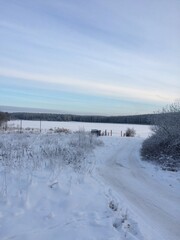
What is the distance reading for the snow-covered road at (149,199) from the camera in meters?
6.08

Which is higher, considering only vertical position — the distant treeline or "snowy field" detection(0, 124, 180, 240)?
the distant treeline

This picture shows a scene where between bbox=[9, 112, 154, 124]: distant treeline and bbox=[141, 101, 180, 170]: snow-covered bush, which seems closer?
bbox=[141, 101, 180, 170]: snow-covered bush

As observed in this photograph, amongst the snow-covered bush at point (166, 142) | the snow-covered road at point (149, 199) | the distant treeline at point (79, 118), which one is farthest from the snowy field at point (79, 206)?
the distant treeline at point (79, 118)

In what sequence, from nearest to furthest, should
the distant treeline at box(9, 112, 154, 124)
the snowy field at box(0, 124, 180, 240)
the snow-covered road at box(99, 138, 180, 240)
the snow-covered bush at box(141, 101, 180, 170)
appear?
the snowy field at box(0, 124, 180, 240)
the snow-covered road at box(99, 138, 180, 240)
the snow-covered bush at box(141, 101, 180, 170)
the distant treeline at box(9, 112, 154, 124)

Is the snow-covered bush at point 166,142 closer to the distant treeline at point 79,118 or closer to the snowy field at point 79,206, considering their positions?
the snowy field at point 79,206

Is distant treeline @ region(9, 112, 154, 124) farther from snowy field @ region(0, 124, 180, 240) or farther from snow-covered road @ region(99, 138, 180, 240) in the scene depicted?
snowy field @ region(0, 124, 180, 240)

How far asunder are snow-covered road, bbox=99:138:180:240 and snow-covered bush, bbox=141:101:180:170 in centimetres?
326

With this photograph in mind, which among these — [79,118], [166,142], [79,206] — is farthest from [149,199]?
[79,118]

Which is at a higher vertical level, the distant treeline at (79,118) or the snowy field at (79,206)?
the distant treeline at (79,118)

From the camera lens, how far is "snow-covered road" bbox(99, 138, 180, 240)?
239 inches

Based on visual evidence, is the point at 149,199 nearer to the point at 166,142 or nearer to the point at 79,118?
the point at 166,142

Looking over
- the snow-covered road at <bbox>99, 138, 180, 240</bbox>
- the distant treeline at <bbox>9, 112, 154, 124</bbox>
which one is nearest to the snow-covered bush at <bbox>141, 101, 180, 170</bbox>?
the snow-covered road at <bbox>99, 138, 180, 240</bbox>

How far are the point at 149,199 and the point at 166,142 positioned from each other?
14.5 m

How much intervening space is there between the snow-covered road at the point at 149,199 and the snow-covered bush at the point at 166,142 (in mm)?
3256
